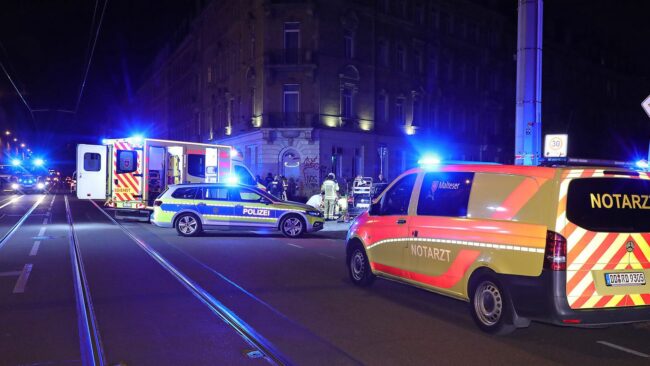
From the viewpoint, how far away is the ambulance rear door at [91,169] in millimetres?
21047

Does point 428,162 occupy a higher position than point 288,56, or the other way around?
point 288,56

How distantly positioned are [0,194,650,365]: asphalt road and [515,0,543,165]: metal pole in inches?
170

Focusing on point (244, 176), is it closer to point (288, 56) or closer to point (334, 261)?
point (334, 261)

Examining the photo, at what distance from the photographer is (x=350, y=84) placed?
3450 centimetres

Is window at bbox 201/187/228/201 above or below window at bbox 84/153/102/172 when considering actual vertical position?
below

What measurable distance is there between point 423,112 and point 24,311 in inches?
1407

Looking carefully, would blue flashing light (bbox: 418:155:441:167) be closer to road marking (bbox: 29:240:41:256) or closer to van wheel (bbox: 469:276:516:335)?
van wheel (bbox: 469:276:516:335)

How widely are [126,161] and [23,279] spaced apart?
10691mm

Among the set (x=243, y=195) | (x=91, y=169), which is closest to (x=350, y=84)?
(x=91, y=169)

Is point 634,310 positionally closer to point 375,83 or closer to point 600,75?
point 375,83

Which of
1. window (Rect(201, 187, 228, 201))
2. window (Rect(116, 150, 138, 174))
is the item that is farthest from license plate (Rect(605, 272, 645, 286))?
window (Rect(116, 150, 138, 174))

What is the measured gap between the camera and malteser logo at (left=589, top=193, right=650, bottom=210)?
17.9 feet

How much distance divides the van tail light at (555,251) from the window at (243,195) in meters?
11.0

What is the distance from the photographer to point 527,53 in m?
11.5
